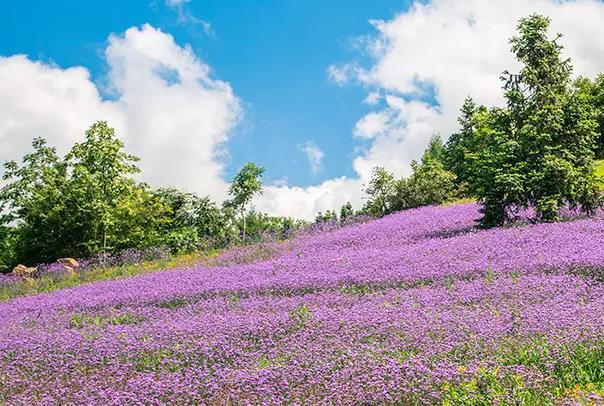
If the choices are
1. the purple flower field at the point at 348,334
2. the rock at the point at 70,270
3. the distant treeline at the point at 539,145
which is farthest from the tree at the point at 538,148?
the rock at the point at 70,270

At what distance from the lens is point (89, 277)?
965 inches

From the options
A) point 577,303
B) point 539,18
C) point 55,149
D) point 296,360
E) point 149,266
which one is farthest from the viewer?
point 55,149

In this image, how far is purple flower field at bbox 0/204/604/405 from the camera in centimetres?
700

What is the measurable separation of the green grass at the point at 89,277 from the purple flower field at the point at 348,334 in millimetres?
5970

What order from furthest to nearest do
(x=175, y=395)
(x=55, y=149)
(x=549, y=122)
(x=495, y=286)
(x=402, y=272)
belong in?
(x=55, y=149)
(x=549, y=122)
(x=402, y=272)
(x=495, y=286)
(x=175, y=395)

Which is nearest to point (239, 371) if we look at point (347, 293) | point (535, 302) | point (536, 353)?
point (536, 353)

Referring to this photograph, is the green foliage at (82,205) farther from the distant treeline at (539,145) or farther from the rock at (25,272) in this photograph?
the distant treeline at (539,145)

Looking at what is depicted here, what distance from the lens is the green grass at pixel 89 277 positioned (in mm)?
23203

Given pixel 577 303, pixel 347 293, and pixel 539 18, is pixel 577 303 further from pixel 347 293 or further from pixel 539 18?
pixel 539 18

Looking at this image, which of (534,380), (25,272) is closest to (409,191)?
(25,272)

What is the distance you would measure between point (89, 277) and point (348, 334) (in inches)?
681

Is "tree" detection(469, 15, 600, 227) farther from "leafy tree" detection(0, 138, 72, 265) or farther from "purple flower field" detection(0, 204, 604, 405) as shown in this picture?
"leafy tree" detection(0, 138, 72, 265)

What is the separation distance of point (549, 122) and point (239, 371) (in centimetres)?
1637

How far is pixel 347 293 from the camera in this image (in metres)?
13.4
